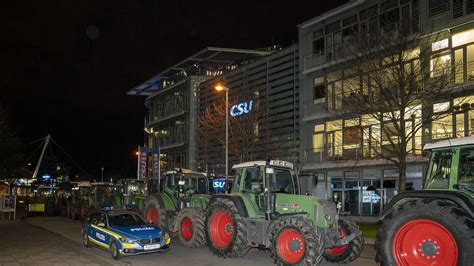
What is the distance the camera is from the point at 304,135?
108 ft

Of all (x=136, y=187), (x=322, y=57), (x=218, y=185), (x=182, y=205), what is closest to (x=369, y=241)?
(x=182, y=205)

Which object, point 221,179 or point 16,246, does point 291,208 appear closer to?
point 16,246

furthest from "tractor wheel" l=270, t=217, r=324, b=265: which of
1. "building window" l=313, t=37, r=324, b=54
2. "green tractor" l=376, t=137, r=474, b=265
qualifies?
"building window" l=313, t=37, r=324, b=54

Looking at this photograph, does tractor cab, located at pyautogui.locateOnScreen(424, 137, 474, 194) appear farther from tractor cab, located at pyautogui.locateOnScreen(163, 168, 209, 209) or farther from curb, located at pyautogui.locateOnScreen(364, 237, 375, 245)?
tractor cab, located at pyautogui.locateOnScreen(163, 168, 209, 209)

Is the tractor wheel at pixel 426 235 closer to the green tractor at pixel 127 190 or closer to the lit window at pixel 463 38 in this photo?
the lit window at pixel 463 38

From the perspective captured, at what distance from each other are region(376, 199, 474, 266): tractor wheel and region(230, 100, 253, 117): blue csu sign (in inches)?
998

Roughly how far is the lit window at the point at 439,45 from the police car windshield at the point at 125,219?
16415 millimetres

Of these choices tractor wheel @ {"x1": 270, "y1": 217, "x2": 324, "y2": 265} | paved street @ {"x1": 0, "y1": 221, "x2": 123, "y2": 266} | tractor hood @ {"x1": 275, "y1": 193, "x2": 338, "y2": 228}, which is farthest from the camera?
paved street @ {"x1": 0, "y1": 221, "x2": 123, "y2": 266}

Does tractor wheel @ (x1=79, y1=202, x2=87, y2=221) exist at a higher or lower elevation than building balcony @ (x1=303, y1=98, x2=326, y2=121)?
lower

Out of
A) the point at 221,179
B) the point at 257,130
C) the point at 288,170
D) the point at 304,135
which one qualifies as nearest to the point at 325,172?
the point at 304,135

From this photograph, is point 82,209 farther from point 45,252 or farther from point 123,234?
point 123,234

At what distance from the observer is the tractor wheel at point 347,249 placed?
13.3 m

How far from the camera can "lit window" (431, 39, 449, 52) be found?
24344 millimetres

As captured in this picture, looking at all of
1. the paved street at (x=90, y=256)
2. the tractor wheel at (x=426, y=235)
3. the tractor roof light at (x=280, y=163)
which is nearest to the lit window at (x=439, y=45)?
the paved street at (x=90, y=256)
